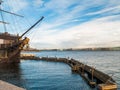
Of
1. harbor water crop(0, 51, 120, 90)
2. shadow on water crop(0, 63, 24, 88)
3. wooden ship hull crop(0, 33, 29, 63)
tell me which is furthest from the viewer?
wooden ship hull crop(0, 33, 29, 63)

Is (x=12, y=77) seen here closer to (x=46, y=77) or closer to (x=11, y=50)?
(x=46, y=77)

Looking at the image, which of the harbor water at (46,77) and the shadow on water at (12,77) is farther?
the shadow on water at (12,77)

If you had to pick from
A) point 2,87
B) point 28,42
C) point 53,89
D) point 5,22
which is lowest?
point 53,89

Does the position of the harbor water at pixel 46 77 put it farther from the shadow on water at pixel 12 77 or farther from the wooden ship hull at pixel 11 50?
the wooden ship hull at pixel 11 50

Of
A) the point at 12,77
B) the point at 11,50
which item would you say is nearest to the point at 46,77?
the point at 12,77

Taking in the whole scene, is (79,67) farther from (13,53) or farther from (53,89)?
(13,53)

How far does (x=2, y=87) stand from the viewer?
10.3m

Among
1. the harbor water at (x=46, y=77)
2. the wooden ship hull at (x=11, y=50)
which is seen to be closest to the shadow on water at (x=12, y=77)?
the harbor water at (x=46, y=77)

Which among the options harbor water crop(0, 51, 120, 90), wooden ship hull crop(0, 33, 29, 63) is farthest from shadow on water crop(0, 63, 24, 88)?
wooden ship hull crop(0, 33, 29, 63)

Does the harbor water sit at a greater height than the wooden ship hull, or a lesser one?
lesser

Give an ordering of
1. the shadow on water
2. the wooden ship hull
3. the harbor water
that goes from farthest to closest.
Answer: the wooden ship hull → the shadow on water → the harbor water

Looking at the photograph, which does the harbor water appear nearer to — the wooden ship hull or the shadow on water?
the shadow on water

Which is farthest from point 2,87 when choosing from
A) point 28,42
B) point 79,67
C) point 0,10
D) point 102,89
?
point 0,10

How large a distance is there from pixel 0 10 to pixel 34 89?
44.9 meters
